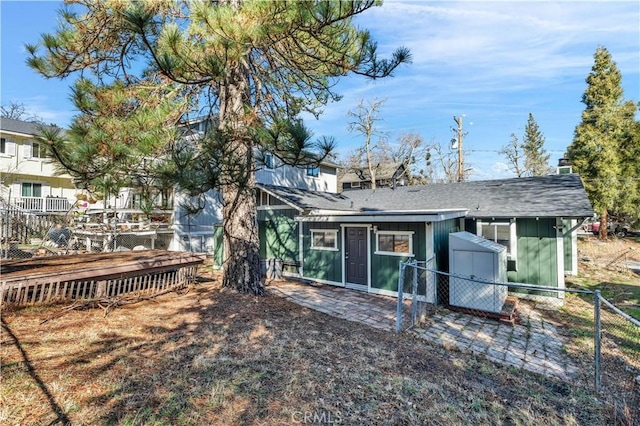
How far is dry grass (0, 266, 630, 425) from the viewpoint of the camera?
8.73 ft

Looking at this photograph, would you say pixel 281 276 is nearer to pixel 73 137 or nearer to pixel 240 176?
pixel 240 176

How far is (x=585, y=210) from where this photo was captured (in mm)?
7602

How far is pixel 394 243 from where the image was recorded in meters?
8.15

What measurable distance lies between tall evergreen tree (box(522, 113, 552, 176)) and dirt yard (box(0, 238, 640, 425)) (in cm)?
3131

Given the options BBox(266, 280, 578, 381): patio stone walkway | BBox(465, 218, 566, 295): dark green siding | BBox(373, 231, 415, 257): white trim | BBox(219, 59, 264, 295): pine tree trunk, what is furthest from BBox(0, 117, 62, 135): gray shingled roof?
BBox(465, 218, 566, 295): dark green siding

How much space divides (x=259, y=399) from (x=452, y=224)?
7.63 metres

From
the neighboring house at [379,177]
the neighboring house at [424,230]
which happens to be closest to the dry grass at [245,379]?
the neighboring house at [424,230]

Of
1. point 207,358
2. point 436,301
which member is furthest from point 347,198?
point 207,358

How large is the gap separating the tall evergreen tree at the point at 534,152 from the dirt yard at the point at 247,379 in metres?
31.3

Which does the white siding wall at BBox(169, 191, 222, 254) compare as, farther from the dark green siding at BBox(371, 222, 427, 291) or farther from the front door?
the dark green siding at BBox(371, 222, 427, 291)

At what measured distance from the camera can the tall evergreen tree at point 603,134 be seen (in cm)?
1723

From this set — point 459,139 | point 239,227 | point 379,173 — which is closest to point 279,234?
point 239,227

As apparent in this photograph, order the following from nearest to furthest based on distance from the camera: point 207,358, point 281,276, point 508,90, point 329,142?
1. point 207,358
2. point 329,142
3. point 281,276
4. point 508,90

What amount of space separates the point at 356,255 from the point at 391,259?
1120 mm
